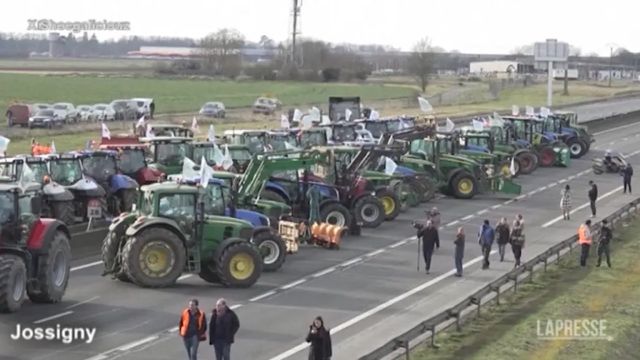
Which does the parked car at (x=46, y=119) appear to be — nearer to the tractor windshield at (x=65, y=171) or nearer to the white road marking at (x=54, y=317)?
the tractor windshield at (x=65, y=171)

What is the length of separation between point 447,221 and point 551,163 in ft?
65.7

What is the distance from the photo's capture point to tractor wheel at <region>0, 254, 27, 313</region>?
1816 centimetres

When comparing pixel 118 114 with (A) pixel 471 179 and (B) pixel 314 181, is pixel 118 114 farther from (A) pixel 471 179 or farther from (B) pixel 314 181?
(B) pixel 314 181

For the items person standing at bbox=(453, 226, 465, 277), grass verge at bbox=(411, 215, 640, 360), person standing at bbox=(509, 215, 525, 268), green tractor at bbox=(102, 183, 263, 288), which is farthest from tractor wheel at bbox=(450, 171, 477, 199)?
green tractor at bbox=(102, 183, 263, 288)

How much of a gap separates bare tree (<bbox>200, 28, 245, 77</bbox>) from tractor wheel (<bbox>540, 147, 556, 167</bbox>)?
309 feet

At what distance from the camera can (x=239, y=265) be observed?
73.6 ft

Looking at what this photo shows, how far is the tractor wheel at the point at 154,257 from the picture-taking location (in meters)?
21.3

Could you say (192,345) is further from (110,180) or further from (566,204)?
(566,204)

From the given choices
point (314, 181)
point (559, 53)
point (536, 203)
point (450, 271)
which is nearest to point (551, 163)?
point (536, 203)

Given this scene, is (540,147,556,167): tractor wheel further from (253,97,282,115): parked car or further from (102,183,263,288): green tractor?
(102,183,263,288): green tractor

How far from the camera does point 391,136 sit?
39781 mm

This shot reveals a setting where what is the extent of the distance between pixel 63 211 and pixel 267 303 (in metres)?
8.35

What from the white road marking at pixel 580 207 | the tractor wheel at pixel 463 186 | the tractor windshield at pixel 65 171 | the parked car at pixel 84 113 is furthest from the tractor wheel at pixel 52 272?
the parked car at pixel 84 113

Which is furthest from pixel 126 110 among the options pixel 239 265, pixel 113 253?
pixel 239 265
